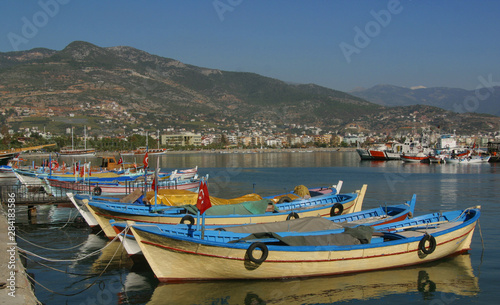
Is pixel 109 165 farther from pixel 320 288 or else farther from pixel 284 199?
pixel 320 288

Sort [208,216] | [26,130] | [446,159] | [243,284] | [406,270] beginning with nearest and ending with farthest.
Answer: [243,284] → [406,270] → [208,216] → [446,159] → [26,130]

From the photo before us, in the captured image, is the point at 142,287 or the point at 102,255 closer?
the point at 142,287

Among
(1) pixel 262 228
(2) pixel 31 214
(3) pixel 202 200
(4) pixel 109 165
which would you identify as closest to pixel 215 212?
(1) pixel 262 228

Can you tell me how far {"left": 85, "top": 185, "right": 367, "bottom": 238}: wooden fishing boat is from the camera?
16688 mm

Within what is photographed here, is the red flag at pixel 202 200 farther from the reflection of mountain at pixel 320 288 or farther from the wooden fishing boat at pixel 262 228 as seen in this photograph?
the reflection of mountain at pixel 320 288

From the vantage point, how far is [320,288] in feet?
42.1

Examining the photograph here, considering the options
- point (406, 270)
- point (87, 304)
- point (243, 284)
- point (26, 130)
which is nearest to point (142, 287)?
point (87, 304)

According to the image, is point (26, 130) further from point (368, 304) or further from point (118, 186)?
point (368, 304)

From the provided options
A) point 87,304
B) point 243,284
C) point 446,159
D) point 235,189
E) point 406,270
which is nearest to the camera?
point 87,304

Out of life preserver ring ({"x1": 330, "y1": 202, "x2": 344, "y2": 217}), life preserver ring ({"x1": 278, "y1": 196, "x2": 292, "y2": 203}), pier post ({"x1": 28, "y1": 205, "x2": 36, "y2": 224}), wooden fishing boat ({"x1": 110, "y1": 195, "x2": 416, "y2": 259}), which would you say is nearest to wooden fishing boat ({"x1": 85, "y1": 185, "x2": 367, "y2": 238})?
life preserver ring ({"x1": 330, "y1": 202, "x2": 344, "y2": 217})

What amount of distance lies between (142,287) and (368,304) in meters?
6.51

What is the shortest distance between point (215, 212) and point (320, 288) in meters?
6.02

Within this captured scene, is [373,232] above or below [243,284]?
above

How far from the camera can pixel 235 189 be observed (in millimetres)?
41906
